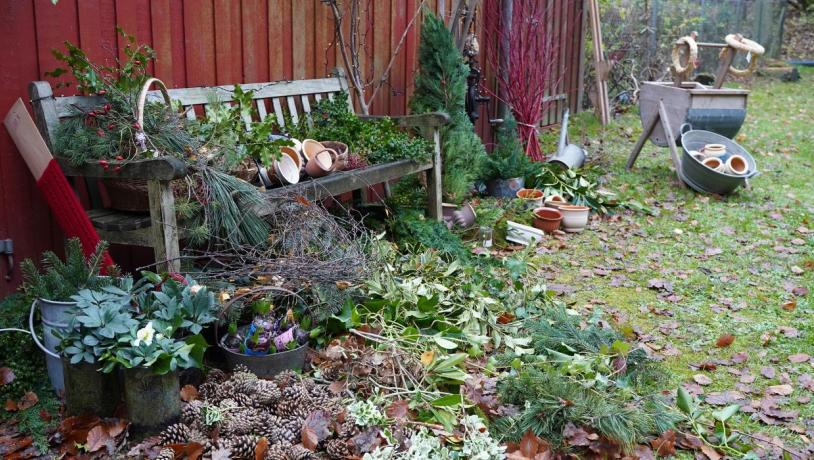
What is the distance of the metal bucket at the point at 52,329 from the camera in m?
2.95

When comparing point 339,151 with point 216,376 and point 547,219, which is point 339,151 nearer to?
point 547,219

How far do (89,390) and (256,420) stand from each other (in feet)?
2.18

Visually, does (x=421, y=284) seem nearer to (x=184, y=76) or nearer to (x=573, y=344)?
(x=573, y=344)

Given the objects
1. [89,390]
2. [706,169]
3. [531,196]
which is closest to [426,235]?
[531,196]

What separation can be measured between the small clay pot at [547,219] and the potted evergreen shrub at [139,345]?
3.86 metres

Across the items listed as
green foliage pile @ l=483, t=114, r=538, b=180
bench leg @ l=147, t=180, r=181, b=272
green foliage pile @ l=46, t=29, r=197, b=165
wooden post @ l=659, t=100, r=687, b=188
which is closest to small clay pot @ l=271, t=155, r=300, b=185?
green foliage pile @ l=46, t=29, r=197, b=165

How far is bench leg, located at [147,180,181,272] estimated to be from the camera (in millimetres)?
3400

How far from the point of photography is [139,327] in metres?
2.88

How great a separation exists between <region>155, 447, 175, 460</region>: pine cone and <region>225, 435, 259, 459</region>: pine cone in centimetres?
20

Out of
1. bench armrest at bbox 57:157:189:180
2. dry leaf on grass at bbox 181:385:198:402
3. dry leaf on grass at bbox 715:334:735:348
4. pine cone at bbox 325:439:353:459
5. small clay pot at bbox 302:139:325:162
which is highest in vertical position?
bench armrest at bbox 57:157:189:180

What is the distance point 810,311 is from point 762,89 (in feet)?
40.0

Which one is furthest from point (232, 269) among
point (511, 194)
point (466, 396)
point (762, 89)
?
point (762, 89)

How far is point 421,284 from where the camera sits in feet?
13.6

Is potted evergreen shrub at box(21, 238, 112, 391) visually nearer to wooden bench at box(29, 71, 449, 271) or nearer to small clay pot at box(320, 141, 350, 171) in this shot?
wooden bench at box(29, 71, 449, 271)
